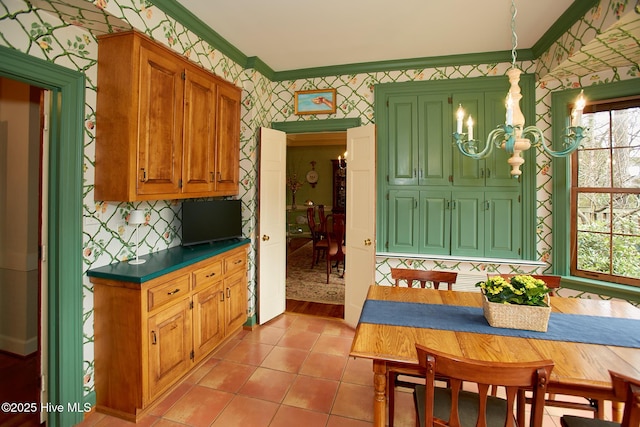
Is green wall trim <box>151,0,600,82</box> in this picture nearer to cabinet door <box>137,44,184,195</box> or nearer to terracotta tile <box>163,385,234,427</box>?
cabinet door <box>137,44,184,195</box>

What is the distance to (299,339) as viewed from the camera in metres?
3.32

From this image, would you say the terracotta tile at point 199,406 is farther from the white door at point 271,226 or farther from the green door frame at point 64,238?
the white door at point 271,226

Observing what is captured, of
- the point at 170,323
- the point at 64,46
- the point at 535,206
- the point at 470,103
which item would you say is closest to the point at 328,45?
the point at 470,103

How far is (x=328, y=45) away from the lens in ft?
10.5

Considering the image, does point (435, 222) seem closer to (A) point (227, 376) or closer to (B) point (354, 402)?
(B) point (354, 402)

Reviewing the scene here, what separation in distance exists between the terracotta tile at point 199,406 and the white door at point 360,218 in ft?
5.48

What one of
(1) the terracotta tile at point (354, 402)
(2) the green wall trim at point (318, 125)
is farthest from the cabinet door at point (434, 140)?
(1) the terracotta tile at point (354, 402)

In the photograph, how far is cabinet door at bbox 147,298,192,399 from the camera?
7.20ft

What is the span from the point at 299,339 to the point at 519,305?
2.23 metres

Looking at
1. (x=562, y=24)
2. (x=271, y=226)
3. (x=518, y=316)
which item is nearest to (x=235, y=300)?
(x=271, y=226)

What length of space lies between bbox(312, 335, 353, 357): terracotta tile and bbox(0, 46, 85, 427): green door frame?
1926 mm

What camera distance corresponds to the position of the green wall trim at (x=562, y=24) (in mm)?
2373

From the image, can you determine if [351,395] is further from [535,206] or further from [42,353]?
[535,206]

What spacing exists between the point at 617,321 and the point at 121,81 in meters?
3.41
